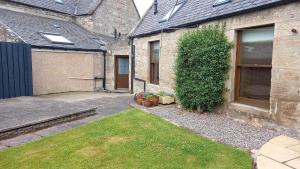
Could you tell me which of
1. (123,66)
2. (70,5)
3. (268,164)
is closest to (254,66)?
(268,164)

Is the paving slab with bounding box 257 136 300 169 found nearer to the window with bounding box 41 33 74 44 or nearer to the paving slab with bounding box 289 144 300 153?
the paving slab with bounding box 289 144 300 153

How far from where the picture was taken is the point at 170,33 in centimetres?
989

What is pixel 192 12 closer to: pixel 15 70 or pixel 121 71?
pixel 15 70

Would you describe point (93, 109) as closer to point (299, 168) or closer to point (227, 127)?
point (227, 127)

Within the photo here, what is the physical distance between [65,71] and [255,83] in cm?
1132

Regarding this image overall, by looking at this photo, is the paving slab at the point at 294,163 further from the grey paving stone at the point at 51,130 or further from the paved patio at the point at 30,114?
the paved patio at the point at 30,114

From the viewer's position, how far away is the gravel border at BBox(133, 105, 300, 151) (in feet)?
17.0

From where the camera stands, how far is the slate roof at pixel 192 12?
20.5 feet

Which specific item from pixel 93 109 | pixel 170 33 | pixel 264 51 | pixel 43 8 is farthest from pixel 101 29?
pixel 264 51


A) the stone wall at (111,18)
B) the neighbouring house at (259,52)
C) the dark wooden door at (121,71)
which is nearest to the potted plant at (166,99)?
the neighbouring house at (259,52)

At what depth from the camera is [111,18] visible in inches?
830

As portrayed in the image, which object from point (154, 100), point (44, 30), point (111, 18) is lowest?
point (154, 100)

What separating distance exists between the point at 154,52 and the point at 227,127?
640 cm

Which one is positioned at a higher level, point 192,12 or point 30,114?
point 192,12
